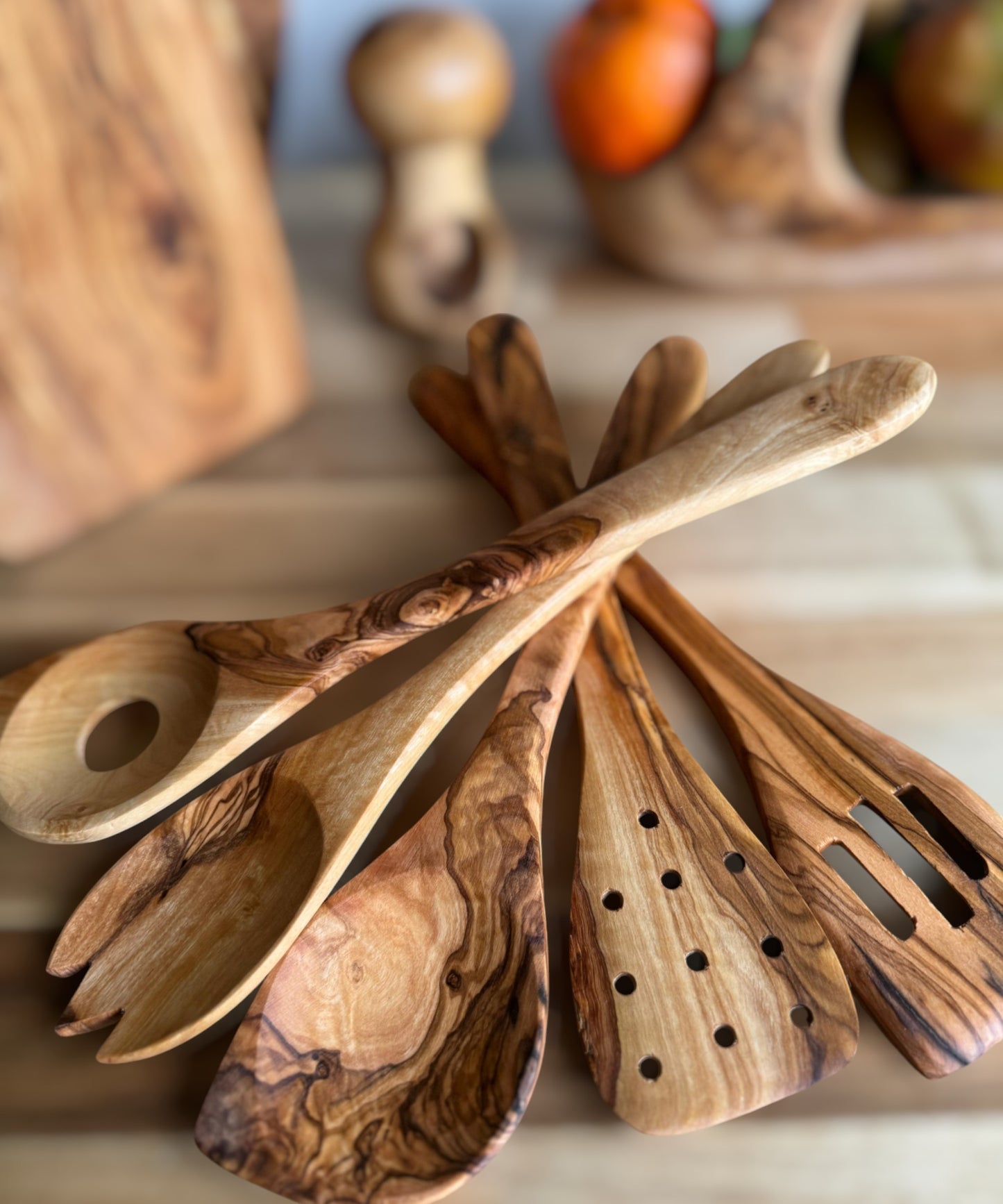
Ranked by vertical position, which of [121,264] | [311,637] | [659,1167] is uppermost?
[121,264]

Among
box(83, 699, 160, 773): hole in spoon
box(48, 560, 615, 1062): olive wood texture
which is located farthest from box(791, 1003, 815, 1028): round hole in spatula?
box(83, 699, 160, 773): hole in spoon

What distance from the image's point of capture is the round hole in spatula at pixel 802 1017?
33 cm

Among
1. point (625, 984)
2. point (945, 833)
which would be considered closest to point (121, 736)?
point (625, 984)

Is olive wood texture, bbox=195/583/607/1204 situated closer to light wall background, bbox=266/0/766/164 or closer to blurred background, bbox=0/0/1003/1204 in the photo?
blurred background, bbox=0/0/1003/1204

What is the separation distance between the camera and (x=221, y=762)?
15.3 inches

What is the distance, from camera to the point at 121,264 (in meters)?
0.51

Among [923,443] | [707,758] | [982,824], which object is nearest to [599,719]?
[707,758]

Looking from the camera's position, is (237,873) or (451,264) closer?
(237,873)

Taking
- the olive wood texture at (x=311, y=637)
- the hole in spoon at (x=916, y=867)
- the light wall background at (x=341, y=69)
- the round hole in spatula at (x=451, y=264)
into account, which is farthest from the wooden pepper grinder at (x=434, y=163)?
the hole in spoon at (x=916, y=867)

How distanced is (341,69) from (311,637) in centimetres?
52

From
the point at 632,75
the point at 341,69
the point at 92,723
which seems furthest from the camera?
the point at 341,69

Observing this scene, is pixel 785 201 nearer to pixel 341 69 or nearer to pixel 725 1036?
pixel 341 69

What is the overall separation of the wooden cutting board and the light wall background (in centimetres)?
26

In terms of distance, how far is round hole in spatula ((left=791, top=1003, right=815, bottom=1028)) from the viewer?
33 cm
